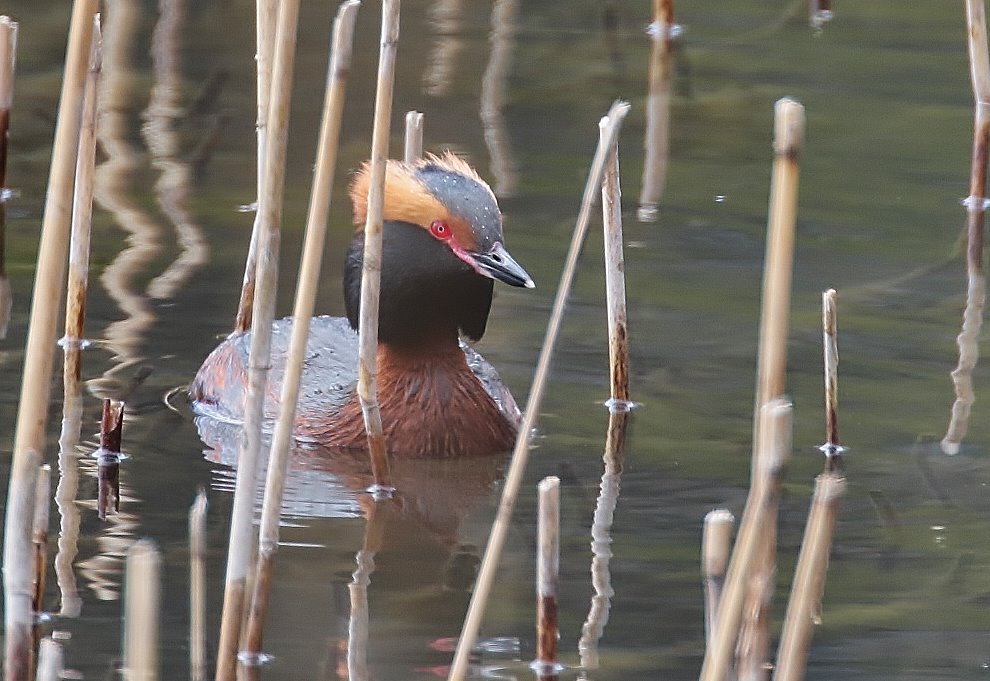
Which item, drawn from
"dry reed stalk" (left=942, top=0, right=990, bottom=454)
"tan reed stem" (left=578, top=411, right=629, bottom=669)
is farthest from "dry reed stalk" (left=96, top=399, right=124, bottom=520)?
"dry reed stalk" (left=942, top=0, right=990, bottom=454)

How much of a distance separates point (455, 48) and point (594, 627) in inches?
300

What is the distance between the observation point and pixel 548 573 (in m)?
4.55

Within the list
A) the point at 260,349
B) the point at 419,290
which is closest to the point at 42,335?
the point at 260,349

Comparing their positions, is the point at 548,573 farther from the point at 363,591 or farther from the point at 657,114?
the point at 657,114

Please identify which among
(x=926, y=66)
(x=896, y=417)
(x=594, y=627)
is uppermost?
(x=926, y=66)

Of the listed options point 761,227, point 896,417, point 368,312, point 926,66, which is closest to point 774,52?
point 926,66

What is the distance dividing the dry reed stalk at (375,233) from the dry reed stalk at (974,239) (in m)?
→ 2.17

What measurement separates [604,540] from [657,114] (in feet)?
18.0

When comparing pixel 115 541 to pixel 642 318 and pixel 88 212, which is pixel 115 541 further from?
pixel 642 318

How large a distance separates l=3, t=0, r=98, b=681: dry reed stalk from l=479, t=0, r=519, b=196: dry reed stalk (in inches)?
233

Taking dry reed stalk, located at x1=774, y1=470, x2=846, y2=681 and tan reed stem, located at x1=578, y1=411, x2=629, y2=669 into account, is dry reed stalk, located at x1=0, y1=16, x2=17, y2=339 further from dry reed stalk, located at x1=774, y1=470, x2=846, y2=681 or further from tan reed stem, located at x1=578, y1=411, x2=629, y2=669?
dry reed stalk, located at x1=774, y1=470, x2=846, y2=681

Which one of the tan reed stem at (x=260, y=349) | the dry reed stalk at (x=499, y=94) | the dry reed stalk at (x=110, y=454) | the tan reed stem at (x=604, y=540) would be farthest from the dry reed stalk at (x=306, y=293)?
the dry reed stalk at (x=499, y=94)

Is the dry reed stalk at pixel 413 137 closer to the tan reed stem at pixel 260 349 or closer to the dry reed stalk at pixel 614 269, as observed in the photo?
the dry reed stalk at pixel 614 269

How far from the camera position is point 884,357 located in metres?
8.23
